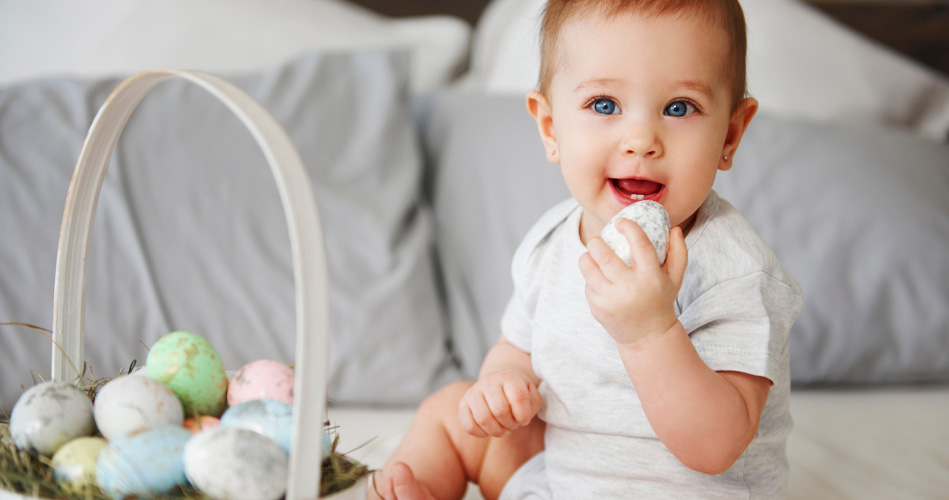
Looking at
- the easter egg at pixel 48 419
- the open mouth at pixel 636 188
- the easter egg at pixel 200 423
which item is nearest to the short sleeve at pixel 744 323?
the open mouth at pixel 636 188

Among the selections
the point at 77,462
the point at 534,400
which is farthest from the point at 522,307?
the point at 77,462

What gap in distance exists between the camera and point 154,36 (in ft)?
4.97

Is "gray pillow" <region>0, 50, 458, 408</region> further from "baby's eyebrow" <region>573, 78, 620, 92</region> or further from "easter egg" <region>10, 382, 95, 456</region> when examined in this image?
"baby's eyebrow" <region>573, 78, 620, 92</region>

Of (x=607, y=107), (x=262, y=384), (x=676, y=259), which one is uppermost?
(x=607, y=107)

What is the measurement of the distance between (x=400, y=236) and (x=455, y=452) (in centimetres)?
50

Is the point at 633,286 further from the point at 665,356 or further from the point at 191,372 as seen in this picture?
the point at 191,372

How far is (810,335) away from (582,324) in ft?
1.99

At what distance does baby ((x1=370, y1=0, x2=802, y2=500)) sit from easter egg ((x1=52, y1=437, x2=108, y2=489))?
1.00ft

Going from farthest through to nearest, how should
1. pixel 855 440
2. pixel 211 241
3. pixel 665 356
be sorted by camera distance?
pixel 211 241 < pixel 855 440 < pixel 665 356

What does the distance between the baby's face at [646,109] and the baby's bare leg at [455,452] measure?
35 centimetres

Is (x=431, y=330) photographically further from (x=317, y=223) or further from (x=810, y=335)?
(x=317, y=223)

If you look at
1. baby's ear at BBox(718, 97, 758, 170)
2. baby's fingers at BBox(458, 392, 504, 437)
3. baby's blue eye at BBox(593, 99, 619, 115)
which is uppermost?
baby's blue eye at BBox(593, 99, 619, 115)

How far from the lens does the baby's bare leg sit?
857 mm

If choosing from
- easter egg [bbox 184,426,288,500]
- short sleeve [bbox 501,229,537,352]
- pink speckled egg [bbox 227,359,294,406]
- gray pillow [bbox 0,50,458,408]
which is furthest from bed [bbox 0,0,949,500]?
easter egg [bbox 184,426,288,500]
